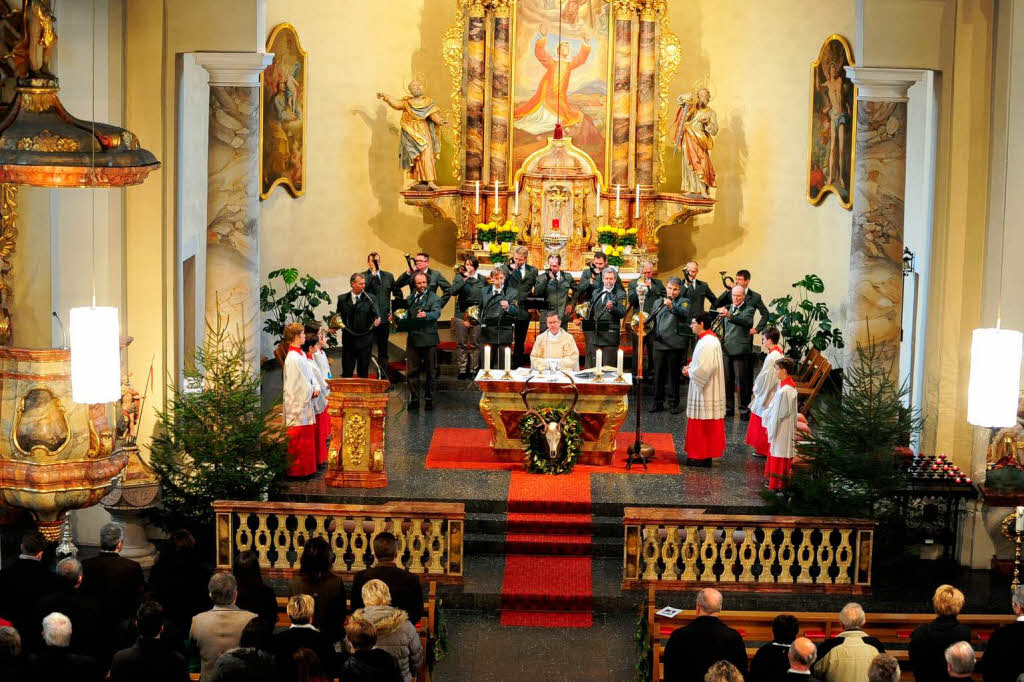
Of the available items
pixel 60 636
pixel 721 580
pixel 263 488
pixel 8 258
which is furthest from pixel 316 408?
pixel 60 636

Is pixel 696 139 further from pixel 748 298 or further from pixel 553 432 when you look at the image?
pixel 553 432

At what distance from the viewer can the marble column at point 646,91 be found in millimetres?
21016

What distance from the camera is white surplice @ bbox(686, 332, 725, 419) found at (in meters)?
15.1

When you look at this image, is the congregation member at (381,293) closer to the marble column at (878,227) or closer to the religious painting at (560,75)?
the religious painting at (560,75)

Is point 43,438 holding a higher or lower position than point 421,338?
lower

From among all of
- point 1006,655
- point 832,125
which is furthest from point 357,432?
point 832,125

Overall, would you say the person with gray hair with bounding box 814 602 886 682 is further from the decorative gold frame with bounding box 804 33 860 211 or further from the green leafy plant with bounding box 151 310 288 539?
the decorative gold frame with bounding box 804 33 860 211

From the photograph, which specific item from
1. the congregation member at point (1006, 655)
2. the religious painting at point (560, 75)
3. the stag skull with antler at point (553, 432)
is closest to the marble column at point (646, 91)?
the religious painting at point (560, 75)

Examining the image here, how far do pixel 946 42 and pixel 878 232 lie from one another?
198 cm

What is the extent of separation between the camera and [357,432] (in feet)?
45.8

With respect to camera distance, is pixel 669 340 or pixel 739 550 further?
pixel 669 340

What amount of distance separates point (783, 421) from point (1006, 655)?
17.5 ft

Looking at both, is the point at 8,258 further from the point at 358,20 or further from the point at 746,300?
the point at 358,20

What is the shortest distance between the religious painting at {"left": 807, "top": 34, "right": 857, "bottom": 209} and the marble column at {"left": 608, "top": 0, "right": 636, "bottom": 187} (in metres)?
2.61
